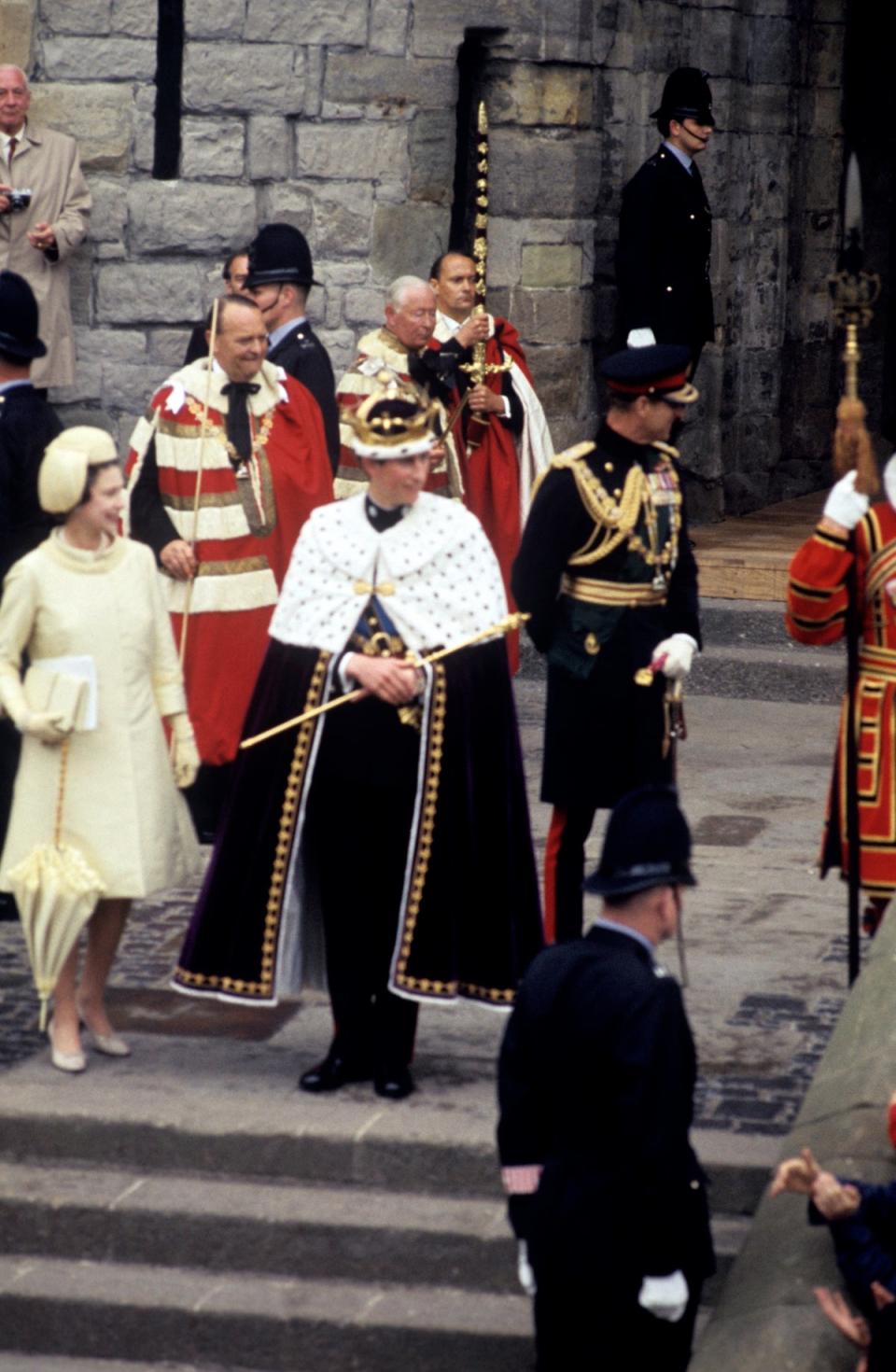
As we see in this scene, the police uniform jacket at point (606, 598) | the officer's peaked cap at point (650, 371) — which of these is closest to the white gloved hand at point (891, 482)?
the officer's peaked cap at point (650, 371)

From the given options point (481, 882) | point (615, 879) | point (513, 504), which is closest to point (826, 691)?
point (513, 504)

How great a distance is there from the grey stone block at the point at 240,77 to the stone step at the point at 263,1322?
632 cm

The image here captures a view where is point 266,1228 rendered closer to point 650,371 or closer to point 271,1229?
point 271,1229

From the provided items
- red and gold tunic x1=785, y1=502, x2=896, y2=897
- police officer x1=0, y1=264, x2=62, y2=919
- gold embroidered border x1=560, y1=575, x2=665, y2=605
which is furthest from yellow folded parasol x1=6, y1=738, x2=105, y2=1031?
red and gold tunic x1=785, y1=502, x2=896, y2=897

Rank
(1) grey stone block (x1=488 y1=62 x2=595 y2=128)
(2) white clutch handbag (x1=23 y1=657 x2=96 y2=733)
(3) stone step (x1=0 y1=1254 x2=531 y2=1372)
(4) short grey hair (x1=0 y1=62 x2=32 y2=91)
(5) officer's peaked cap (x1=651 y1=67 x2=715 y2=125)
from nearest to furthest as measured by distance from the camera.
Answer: (3) stone step (x1=0 y1=1254 x2=531 y2=1372) < (2) white clutch handbag (x1=23 y1=657 x2=96 y2=733) < (4) short grey hair (x1=0 y1=62 x2=32 y2=91) < (1) grey stone block (x1=488 y1=62 x2=595 y2=128) < (5) officer's peaked cap (x1=651 y1=67 x2=715 y2=125)

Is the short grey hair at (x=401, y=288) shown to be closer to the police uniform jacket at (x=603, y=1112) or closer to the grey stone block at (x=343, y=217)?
the grey stone block at (x=343, y=217)

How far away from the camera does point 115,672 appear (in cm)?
697

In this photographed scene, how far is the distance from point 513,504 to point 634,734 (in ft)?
12.7

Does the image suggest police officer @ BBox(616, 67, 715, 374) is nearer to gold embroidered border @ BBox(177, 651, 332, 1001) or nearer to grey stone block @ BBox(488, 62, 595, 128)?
grey stone block @ BBox(488, 62, 595, 128)

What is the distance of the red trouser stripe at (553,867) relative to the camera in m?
7.61

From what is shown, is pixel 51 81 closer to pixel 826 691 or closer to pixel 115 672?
pixel 826 691

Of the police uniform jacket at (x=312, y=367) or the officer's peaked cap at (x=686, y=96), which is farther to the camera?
the officer's peaked cap at (x=686, y=96)

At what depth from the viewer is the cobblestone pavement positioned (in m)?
7.10

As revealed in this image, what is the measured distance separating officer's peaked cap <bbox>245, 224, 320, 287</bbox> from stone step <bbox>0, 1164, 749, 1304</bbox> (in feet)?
13.6
